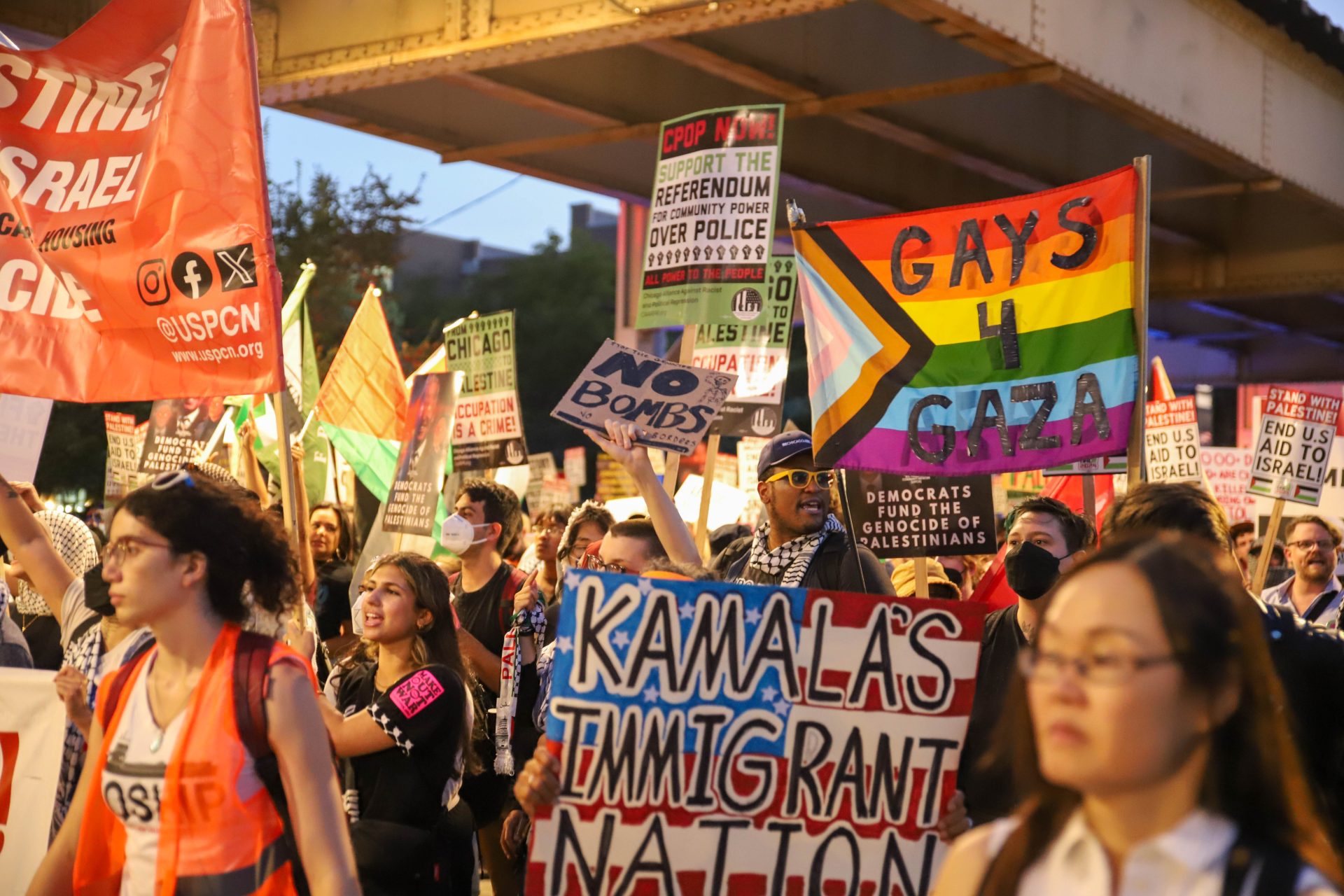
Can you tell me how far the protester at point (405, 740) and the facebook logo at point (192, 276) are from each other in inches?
52.2

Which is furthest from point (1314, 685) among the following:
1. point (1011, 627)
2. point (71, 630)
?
point (71, 630)

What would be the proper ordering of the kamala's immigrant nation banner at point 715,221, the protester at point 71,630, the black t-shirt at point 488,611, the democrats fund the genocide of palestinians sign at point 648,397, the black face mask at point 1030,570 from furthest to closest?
the kamala's immigrant nation banner at point 715,221, the black t-shirt at point 488,611, the democrats fund the genocide of palestinians sign at point 648,397, the black face mask at point 1030,570, the protester at point 71,630

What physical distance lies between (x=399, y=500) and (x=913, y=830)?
6.05 metres

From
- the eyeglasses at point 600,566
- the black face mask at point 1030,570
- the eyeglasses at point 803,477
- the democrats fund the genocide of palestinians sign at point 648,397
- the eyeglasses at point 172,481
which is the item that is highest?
the democrats fund the genocide of palestinians sign at point 648,397

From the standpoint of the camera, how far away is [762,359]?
10203mm

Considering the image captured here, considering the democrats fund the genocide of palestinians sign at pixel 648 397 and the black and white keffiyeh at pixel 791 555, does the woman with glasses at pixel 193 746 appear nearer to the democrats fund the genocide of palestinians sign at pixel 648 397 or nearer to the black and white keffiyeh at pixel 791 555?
the black and white keffiyeh at pixel 791 555

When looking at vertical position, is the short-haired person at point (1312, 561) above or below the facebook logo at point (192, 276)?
below

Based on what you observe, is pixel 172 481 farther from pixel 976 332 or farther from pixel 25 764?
pixel 976 332

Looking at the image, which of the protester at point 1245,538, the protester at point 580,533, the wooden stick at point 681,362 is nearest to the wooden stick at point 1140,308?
the wooden stick at point 681,362

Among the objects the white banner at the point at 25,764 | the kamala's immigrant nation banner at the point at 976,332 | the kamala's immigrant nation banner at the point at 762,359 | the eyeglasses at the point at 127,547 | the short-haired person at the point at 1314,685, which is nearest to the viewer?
the eyeglasses at the point at 127,547

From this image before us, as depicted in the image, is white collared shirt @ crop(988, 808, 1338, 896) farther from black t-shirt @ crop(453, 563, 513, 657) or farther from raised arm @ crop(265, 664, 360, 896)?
black t-shirt @ crop(453, 563, 513, 657)

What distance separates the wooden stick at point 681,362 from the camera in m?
7.11

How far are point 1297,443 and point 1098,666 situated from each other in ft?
35.0

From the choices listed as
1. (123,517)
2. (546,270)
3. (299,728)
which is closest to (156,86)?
(123,517)
